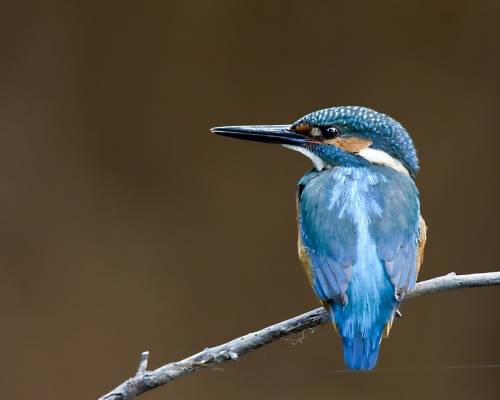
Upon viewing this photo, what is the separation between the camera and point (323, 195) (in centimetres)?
236

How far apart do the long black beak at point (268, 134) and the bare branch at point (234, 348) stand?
1.57 feet

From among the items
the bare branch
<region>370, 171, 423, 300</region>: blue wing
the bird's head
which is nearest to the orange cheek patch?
the bird's head

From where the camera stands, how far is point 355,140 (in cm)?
251

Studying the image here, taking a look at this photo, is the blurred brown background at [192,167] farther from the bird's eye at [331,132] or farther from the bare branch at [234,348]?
the bare branch at [234,348]

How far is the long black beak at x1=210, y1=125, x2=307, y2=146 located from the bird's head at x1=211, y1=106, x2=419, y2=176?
0.9 inches

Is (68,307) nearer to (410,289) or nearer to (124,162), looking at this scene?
(124,162)

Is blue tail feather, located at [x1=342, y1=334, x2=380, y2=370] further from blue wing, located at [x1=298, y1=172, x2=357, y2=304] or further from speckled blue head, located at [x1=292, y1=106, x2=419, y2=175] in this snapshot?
speckled blue head, located at [x1=292, y1=106, x2=419, y2=175]

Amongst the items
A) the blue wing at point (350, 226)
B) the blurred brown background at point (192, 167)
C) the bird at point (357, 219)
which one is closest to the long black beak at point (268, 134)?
the bird at point (357, 219)

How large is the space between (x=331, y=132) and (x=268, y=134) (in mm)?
169

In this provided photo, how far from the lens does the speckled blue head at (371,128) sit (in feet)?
8.22

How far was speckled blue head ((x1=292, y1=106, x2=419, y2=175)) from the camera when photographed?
2506 millimetres

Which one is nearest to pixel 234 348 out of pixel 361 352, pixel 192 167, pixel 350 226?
pixel 361 352

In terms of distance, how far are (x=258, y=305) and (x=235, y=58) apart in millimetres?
886

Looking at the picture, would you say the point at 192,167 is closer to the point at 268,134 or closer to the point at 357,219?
the point at 268,134
